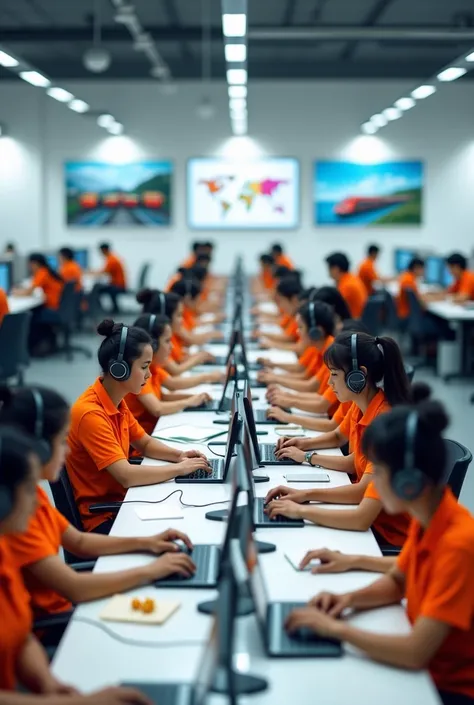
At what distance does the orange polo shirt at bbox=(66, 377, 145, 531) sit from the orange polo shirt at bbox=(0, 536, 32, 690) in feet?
3.83

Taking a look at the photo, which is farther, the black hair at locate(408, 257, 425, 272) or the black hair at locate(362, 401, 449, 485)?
the black hair at locate(408, 257, 425, 272)

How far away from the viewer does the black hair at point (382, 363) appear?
117 inches

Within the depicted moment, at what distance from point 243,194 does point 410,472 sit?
11.6 meters

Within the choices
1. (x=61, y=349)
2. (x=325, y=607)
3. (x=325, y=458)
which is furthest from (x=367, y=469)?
(x=61, y=349)

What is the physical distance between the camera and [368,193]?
13141mm

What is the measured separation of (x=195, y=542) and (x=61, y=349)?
7433 millimetres

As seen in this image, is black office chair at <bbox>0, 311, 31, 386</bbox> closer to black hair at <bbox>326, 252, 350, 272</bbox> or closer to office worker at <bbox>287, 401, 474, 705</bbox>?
black hair at <bbox>326, 252, 350, 272</bbox>

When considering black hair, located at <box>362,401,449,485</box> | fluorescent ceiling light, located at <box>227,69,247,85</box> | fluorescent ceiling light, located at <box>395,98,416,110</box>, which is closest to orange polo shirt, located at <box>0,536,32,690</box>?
black hair, located at <box>362,401,449,485</box>

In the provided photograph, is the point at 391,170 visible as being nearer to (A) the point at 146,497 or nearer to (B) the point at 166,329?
(B) the point at 166,329

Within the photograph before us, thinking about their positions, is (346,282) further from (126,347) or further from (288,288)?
(126,347)

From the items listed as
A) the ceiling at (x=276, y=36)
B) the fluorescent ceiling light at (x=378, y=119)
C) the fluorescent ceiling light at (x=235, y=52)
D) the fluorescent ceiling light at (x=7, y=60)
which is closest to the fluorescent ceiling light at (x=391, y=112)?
the fluorescent ceiling light at (x=378, y=119)

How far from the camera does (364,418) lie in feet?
9.94

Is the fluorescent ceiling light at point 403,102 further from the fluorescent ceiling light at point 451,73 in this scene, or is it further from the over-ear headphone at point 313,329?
the over-ear headphone at point 313,329

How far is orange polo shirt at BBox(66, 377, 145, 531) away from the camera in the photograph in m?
2.99
